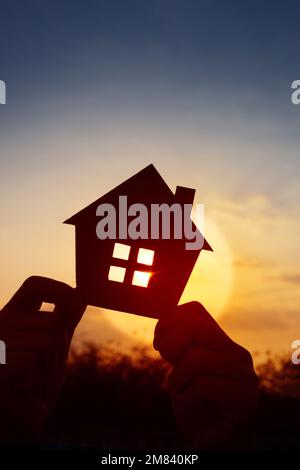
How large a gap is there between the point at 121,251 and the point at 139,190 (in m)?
0.54

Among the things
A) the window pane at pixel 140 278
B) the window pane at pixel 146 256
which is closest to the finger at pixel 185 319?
the window pane at pixel 140 278

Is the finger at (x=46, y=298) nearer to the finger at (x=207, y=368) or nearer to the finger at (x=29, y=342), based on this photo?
the finger at (x=29, y=342)

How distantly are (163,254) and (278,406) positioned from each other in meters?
18.1

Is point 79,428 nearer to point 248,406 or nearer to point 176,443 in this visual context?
point 176,443

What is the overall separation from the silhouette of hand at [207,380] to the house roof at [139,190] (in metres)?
0.81

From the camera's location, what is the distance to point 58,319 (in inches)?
160

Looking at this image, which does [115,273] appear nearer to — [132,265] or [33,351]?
[132,265]

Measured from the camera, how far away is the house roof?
4.38m

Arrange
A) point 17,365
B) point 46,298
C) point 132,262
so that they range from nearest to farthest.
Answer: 1. point 17,365
2. point 46,298
3. point 132,262

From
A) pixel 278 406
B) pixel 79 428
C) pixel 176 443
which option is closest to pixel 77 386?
pixel 79 428

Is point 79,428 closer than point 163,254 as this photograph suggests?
No

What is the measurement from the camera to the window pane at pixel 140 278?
14.5ft

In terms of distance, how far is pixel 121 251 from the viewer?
442 cm

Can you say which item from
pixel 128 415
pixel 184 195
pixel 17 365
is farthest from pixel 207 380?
pixel 128 415
